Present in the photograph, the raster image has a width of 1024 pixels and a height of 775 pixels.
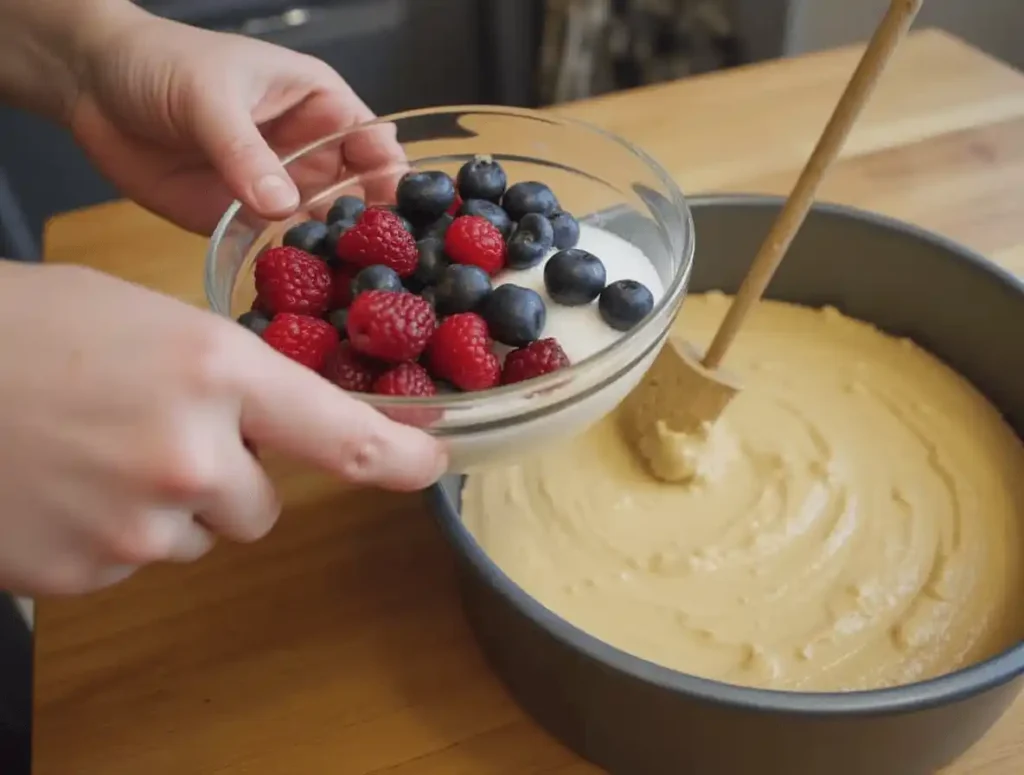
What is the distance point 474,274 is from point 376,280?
2.4 inches

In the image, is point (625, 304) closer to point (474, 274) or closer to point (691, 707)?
point (474, 274)

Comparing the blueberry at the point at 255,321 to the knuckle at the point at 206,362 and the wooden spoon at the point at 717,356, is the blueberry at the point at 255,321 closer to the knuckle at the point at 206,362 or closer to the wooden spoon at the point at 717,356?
the knuckle at the point at 206,362

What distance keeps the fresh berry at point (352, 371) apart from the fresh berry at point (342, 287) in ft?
0.29

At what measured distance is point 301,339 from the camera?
1.98 feet

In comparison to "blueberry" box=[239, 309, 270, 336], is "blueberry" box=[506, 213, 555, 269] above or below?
above

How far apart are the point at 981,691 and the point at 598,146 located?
0.48 meters

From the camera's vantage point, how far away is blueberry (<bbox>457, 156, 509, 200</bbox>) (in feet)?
2.41

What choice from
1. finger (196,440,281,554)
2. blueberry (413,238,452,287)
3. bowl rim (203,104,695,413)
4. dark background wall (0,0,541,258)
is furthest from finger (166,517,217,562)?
dark background wall (0,0,541,258)

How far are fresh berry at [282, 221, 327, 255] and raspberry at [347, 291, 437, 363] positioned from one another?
13 centimetres

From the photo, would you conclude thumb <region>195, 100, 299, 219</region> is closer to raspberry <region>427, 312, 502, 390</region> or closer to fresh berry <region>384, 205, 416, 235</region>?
fresh berry <region>384, 205, 416, 235</region>

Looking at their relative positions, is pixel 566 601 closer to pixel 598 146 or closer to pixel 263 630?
pixel 263 630

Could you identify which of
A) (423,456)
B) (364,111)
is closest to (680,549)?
(423,456)

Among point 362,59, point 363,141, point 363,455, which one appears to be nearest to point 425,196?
point 363,141

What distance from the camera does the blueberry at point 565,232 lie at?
700mm
